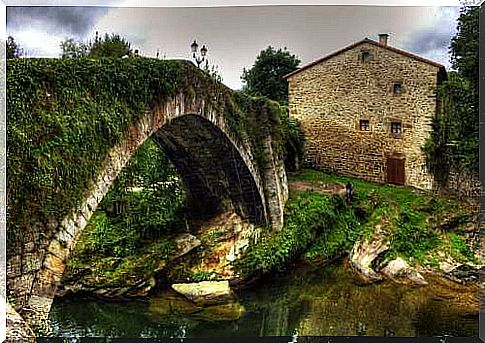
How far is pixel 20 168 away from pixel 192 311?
10.5 ft

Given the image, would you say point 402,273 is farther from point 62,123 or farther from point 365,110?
point 62,123

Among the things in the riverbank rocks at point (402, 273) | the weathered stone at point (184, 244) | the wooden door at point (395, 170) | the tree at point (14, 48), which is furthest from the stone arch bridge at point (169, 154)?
the wooden door at point (395, 170)

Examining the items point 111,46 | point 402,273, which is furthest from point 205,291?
point 111,46

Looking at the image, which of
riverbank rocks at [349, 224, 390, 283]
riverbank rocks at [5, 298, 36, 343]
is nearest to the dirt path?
riverbank rocks at [349, 224, 390, 283]

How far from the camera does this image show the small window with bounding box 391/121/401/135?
8.52 m

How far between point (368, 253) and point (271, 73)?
3.43 m

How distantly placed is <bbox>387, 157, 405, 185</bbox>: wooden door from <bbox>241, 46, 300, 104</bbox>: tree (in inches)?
80.2

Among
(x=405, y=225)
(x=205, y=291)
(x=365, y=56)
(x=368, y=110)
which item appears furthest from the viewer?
(x=368, y=110)

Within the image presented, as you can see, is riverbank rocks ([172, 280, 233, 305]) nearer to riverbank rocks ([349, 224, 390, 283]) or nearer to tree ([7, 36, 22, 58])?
riverbank rocks ([349, 224, 390, 283])

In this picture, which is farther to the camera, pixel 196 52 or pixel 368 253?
pixel 368 253

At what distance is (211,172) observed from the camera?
22.8 ft

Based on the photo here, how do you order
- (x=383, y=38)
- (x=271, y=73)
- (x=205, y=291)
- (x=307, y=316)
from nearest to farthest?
(x=307, y=316) → (x=205, y=291) → (x=383, y=38) → (x=271, y=73)

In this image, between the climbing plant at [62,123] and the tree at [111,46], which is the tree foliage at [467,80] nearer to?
the climbing plant at [62,123]

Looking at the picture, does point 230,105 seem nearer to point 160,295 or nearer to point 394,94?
point 160,295
